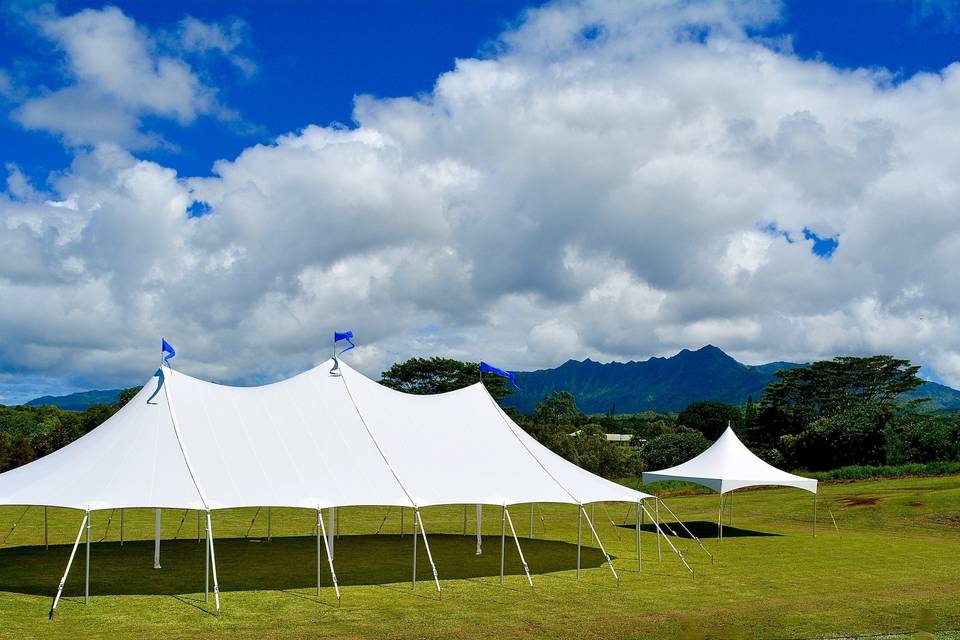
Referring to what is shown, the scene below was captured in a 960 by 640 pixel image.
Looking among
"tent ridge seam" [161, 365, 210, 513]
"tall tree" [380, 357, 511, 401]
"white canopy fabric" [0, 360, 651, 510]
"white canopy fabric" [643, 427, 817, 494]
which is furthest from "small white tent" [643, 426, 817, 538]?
"tall tree" [380, 357, 511, 401]

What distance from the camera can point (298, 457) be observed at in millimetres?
14164

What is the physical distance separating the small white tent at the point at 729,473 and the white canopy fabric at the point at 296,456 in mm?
7505

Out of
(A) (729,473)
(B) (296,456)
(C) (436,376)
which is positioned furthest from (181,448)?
(C) (436,376)

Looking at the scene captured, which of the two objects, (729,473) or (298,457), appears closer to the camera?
(298,457)

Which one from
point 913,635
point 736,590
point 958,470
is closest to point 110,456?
point 736,590

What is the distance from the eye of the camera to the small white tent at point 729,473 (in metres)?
22.3

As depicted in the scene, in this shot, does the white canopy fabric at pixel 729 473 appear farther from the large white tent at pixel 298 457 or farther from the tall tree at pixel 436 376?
the tall tree at pixel 436 376

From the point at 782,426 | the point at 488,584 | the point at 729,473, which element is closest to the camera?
the point at 488,584

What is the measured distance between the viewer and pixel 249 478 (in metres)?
13.3

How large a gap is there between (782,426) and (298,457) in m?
53.9

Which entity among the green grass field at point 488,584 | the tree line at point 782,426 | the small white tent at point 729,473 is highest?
the tree line at point 782,426

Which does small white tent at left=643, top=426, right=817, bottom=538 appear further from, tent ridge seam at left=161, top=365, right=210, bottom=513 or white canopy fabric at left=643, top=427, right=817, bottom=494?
tent ridge seam at left=161, top=365, right=210, bottom=513

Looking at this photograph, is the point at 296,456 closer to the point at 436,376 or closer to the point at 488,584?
the point at 488,584

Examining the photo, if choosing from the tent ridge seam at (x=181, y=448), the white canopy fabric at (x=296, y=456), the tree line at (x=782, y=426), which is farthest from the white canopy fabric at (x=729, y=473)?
the tree line at (x=782, y=426)
